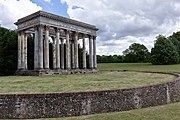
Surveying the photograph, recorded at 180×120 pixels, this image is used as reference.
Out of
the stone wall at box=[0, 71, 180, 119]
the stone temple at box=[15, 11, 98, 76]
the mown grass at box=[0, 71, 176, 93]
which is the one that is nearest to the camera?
the stone wall at box=[0, 71, 180, 119]

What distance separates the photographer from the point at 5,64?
3816cm

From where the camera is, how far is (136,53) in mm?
102812

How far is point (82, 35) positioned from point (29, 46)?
1087 cm

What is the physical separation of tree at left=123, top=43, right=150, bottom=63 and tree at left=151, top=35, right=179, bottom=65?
91.2 feet

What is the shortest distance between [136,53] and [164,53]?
119ft

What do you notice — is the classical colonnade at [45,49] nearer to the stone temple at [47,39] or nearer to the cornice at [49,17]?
the stone temple at [47,39]

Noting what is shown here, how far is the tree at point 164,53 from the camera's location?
6581 centimetres

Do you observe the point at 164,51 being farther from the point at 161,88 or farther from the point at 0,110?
the point at 0,110

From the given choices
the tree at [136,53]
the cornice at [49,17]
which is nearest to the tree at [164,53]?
A: the tree at [136,53]

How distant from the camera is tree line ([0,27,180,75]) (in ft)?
129

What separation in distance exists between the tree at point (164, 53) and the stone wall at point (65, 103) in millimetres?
57160

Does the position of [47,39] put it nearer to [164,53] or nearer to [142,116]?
[142,116]

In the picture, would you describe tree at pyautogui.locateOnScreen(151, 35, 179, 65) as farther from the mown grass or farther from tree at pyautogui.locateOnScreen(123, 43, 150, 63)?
the mown grass

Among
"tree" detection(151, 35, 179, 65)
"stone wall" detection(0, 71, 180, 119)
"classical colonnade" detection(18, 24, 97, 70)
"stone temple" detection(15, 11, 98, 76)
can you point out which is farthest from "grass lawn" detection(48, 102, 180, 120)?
"tree" detection(151, 35, 179, 65)
